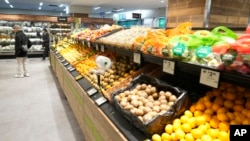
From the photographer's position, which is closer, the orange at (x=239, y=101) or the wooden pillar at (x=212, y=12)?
the orange at (x=239, y=101)

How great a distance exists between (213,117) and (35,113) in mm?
3190

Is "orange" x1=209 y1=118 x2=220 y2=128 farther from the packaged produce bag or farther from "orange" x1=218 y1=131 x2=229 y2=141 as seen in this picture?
the packaged produce bag

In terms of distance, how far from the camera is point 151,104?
144 cm

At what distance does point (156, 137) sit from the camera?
3.97 feet

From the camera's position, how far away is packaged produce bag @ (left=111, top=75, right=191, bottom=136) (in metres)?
1.28

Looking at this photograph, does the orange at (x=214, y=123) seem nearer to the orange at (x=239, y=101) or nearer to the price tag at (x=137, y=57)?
the orange at (x=239, y=101)

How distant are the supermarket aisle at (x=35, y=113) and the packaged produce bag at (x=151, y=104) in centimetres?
145

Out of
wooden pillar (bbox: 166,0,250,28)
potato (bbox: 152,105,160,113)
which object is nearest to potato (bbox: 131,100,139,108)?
potato (bbox: 152,105,160,113)

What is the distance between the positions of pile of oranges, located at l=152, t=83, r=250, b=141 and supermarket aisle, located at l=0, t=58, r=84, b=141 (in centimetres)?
183

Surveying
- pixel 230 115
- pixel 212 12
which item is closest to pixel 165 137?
pixel 230 115

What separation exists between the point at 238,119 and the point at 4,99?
4.52m

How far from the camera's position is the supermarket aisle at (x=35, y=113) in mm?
2826

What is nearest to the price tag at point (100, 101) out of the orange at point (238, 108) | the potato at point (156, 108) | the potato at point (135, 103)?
the potato at point (135, 103)

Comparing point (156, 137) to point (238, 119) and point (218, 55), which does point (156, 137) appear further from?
point (218, 55)
